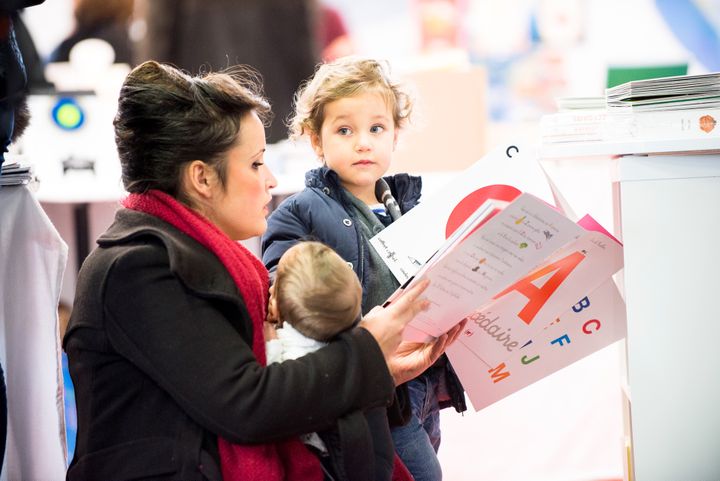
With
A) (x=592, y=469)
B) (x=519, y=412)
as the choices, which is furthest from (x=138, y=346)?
(x=519, y=412)

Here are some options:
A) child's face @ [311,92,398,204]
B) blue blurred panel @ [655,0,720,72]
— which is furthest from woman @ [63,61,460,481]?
blue blurred panel @ [655,0,720,72]

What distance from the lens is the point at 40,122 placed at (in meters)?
4.16

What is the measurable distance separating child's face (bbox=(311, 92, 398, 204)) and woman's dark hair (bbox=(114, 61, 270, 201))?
1.55 ft

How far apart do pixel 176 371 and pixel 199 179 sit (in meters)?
0.33

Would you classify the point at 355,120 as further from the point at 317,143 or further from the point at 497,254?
the point at 497,254

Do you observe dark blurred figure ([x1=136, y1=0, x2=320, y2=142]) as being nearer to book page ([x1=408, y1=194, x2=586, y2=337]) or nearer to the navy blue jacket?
the navy blue jacket

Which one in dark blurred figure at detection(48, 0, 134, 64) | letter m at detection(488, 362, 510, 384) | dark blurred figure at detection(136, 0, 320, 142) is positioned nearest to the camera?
letter m at detection(488, 362, 510, 384)

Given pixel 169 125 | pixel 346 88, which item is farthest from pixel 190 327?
pixel 346 88

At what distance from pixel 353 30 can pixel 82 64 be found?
1.44 m

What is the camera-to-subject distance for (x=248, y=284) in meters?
1.34

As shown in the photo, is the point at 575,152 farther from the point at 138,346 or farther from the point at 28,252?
the point at 28,252

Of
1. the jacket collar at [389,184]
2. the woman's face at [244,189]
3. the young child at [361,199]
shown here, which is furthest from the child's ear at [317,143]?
the woman's face at [244,189]

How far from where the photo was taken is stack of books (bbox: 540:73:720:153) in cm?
151

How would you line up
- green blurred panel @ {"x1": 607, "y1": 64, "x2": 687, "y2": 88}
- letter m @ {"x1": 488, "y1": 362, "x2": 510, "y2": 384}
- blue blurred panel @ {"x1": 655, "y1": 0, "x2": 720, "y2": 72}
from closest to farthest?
1. letter m @ {"x1": 488, "y1": 362, "x2": 510, "y2": 384}
2. green blurred panel @ {"x1": 607, "y1": 64, "x2": 687, "y2": 88}
3. blue blurred panel @ {"x1": 655, "y1": 0, "x2": 720, "y2": 72}
